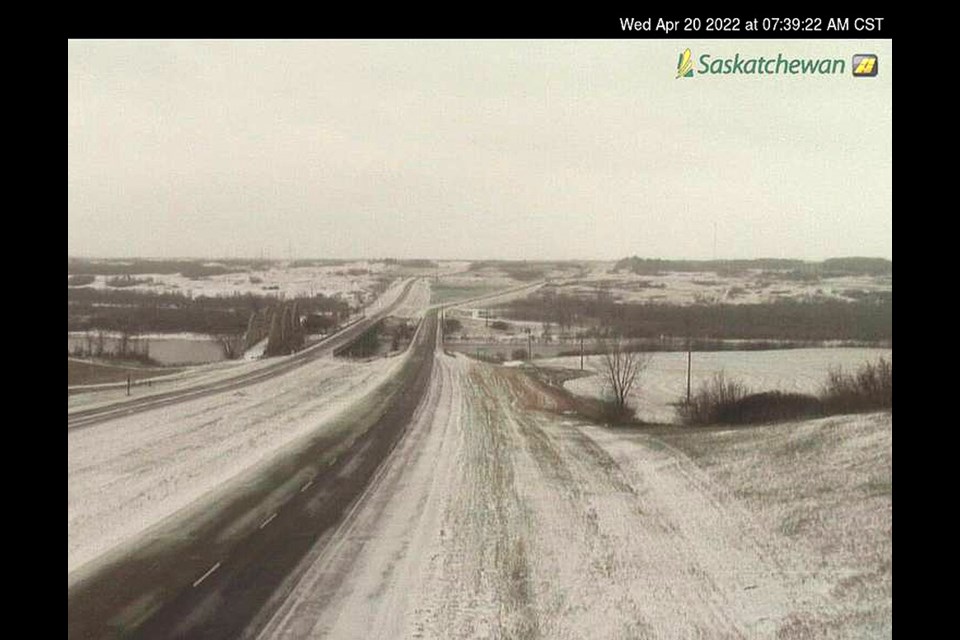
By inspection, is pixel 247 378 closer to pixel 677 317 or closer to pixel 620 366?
pixel 620 366

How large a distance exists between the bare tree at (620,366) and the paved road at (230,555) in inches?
175

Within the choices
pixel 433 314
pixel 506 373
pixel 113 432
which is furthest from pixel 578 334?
pixel 113 432

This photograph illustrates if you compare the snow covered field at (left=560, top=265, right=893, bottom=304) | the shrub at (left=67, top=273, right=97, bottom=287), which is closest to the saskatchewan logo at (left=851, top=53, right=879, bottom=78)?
the snow covered field at (left=560, top=265, right=893, bottom=304)

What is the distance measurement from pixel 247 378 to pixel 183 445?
7.80 ft

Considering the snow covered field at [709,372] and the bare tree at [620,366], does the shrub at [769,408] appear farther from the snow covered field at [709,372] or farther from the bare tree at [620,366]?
the bare tree at [620,366]

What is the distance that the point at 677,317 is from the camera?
1103cm

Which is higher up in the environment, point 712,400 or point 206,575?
point 712,400

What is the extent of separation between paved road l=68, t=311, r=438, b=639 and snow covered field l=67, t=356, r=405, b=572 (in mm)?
635

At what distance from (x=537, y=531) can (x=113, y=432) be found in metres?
8.56

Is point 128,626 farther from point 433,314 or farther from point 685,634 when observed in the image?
point 433,314

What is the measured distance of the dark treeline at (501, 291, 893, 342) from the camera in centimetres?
Answer: 1064

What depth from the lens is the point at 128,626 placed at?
507 cm

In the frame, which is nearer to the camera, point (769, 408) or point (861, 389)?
point (861, 389)

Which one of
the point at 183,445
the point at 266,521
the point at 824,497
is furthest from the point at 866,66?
the point at 183,445
